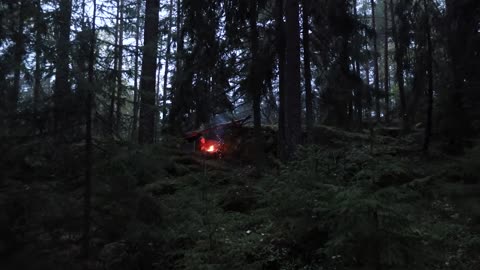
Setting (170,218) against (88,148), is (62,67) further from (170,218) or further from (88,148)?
(170,218)

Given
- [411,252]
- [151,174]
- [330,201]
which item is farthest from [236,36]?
[411,252]

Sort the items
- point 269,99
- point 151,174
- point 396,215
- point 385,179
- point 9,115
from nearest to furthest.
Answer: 1. point 396,215
2. point 9,115
3. point 151,174
4. point 385,179
5. point 269,99

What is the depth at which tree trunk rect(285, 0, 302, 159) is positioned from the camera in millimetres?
11961

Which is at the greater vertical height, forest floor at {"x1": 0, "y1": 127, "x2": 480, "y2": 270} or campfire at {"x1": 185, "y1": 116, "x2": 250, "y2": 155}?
campfire at {"x1": 185, "y1": 116, "x2": 250, "y2": 155}

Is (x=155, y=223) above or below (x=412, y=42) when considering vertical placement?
below

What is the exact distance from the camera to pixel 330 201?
5.70 metres

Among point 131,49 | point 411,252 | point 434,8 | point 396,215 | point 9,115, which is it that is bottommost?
point 411,252

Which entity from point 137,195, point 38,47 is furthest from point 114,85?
point 137,195

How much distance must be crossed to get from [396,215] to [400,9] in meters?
15.0

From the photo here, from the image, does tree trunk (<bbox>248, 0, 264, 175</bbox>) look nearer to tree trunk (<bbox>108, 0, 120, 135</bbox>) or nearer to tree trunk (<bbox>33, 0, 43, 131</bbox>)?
tree trunk (<bbox>108, 0, 120, 135</bbox>)

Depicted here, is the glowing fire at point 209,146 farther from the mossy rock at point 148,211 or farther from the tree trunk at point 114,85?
the mossy rock at point 148,211

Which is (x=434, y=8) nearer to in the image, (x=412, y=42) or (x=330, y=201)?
(x=412, y=42)

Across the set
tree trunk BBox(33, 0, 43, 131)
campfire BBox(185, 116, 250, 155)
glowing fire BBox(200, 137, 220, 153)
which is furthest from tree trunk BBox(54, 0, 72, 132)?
campfire BBox(185, 116, 250, 155)

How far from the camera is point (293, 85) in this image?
12039mm
